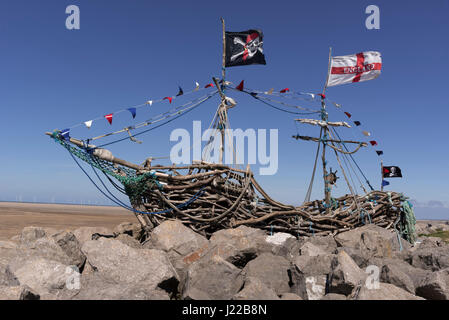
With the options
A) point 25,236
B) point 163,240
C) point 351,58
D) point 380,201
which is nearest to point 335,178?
point 380,201

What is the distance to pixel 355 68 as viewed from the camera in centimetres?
1864

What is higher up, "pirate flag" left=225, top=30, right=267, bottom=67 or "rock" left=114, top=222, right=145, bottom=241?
"pirate flag" left=225, top=30, right=267, bottom=67

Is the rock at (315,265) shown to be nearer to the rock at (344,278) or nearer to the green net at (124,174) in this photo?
the rock at (344,278)

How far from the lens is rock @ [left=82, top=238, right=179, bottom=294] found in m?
6.14

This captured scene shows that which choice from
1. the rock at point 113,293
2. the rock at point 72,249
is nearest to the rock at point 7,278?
the rock at point 113,293

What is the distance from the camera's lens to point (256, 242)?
28.9 ft

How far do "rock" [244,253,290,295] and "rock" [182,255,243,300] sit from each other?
0.51m

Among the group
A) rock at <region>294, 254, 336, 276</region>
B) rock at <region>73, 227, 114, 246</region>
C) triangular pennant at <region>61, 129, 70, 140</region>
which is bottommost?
rock at <region>73, 227, 114, 246</region>

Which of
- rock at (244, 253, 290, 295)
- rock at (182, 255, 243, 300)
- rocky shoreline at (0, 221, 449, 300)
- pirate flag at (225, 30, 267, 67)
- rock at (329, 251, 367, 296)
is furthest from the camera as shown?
pirate flag at (225, 30, 267, 67)

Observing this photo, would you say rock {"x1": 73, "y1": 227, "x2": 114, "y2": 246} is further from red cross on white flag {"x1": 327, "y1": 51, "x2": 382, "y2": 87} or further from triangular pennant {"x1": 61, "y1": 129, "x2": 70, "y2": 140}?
red cross on white flag {"x1": 327, "y1": 51, "x2": 382, "y2": 87}

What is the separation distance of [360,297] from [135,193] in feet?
30.1

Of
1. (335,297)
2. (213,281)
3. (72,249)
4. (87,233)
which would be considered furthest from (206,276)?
(87,233)

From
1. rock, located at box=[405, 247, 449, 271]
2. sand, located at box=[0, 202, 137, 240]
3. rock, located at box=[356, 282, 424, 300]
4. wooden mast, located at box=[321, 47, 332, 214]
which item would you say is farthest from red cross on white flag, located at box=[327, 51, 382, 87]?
sand, located at box=[0, 202, 137, 240]
